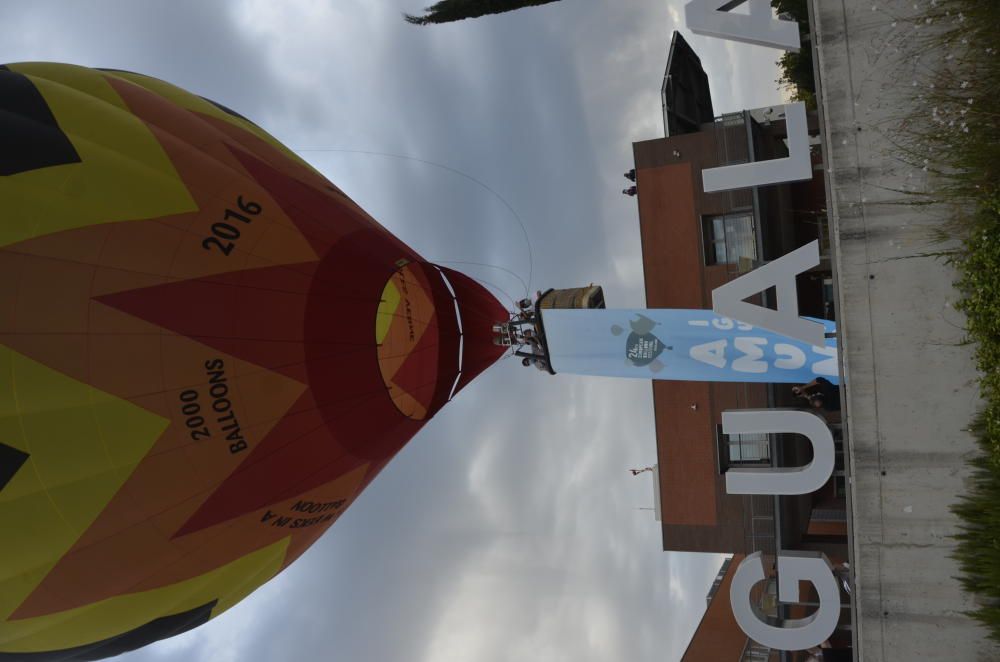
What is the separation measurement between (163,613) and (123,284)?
494cm

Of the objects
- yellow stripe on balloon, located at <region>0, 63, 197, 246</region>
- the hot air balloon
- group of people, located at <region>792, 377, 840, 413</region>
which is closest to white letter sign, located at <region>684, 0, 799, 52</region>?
the hot air balloon

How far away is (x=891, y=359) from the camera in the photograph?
10.9m

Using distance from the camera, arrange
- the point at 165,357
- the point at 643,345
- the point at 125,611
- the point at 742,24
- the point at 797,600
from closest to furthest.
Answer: the point at 165,357 → the point at 125,611 → the point at 742,24 → the point at 797,600 → the point at 643,345

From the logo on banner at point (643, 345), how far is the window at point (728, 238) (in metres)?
6.23

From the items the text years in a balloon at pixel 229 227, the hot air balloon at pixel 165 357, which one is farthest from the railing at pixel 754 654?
the text years in a balloon at pixel 229 227

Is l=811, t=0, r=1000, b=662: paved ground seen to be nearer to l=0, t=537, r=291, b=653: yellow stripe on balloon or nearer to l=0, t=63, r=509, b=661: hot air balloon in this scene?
l=0, t=63, r=509, b=661: hot air balloon

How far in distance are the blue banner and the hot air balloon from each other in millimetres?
5308

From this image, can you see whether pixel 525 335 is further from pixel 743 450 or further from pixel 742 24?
pixel 743 450

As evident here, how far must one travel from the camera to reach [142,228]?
7777mm

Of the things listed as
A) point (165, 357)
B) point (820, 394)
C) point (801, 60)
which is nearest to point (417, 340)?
point (165, 357)

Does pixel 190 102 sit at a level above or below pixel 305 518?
above

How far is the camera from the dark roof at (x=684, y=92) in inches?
808

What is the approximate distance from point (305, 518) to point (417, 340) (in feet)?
10.6

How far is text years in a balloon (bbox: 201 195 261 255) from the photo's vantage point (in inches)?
319
